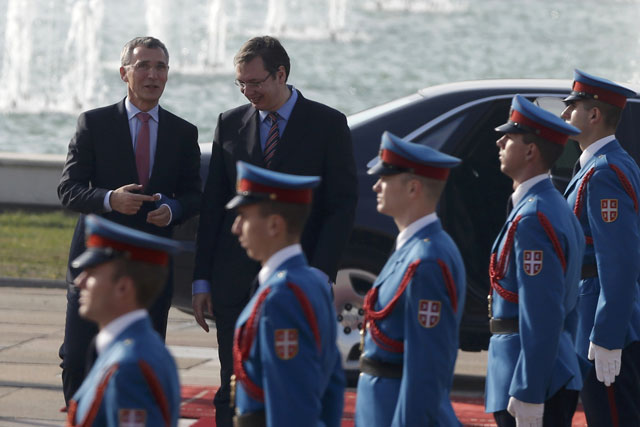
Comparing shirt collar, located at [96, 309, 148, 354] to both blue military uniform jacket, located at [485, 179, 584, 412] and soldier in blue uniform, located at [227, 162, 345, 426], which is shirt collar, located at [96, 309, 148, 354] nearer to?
soldier in blue uniform, located at [227, 162, 345, 426]

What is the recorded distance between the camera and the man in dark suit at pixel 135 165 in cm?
598

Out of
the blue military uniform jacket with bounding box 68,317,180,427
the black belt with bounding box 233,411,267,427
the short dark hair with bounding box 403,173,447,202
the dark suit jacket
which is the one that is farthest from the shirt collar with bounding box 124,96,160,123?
the blue military uniform jacket with bounding box 68,317,180,427

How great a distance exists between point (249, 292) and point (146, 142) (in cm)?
80

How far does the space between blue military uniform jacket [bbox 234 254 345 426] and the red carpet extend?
302 centimetres

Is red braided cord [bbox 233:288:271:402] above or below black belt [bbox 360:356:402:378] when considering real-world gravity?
above

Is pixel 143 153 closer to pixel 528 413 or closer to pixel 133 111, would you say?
pixel 133 111

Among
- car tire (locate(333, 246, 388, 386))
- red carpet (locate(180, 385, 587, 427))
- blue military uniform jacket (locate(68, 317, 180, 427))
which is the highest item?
blue military uniform jacket (locate(68, 317, 180, 427))

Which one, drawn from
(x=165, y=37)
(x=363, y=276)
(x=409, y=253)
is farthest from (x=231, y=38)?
(x=409, y=253)

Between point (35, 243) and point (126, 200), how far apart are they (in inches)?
356

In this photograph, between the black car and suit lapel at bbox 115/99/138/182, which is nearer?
suit lapel at bbox 115/99/138/182

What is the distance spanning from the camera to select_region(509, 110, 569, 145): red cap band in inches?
209

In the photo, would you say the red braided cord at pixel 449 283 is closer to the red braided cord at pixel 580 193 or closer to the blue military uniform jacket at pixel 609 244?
the blue military uniform jacket at pixel 609 244

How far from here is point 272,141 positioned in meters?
5.97

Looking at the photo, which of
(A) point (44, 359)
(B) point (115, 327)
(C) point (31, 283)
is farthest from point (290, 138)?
(C) point (31, 283)
